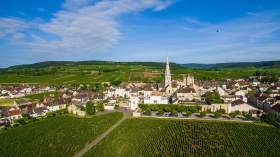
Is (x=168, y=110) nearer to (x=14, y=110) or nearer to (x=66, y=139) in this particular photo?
(x=66, y=139)

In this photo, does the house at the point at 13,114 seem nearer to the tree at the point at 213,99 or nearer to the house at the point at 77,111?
the house at the point at 77,111

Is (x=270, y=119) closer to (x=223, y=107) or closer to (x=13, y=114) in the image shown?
Result: (x=223, y=107)

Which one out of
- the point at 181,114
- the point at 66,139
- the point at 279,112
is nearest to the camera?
the point at 66,139

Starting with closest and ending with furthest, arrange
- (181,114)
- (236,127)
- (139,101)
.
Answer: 1. (236,127)
2. (181,114)
3. (139,101)

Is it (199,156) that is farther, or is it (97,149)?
(97,149)

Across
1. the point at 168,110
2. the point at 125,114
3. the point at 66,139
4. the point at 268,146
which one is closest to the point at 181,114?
the point at 168,110

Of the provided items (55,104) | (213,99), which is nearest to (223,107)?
(213,99)

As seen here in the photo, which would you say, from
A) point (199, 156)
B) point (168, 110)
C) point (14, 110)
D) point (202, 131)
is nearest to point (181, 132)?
point (202, 131)
